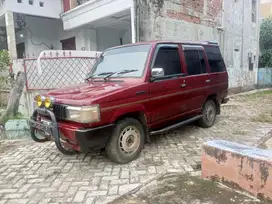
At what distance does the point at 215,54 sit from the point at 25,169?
497 cm

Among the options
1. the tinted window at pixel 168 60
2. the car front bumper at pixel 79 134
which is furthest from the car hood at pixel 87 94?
the tinted window at pixel 168 60

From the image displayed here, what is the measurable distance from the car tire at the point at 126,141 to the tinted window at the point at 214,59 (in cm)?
282

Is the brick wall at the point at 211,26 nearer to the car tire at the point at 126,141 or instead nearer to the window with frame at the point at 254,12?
the window with frame at the point at 254,12

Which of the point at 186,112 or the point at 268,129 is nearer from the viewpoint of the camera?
the point at 186,112

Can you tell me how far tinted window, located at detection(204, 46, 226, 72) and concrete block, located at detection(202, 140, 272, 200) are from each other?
2.96m

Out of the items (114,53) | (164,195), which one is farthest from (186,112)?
(164,195)

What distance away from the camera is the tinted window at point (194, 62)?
4927 millimetres

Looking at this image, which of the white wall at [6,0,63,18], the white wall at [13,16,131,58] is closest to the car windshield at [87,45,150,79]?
the white wall at [13,16,131,58]

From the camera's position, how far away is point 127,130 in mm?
3791

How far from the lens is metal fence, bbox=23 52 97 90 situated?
21.6ft

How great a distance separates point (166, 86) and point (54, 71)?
4.00 meters

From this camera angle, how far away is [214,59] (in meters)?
5.88

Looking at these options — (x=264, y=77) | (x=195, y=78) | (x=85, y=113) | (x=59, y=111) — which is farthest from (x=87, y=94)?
(x=264, y=77)

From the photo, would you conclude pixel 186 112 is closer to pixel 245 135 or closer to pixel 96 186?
pixel 245 135
